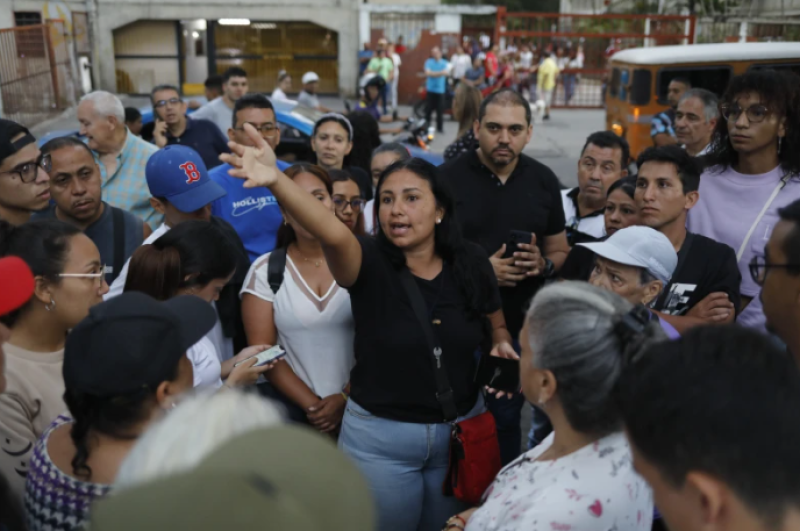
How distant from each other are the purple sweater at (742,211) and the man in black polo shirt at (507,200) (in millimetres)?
736

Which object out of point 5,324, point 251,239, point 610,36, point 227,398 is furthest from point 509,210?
point 610,36

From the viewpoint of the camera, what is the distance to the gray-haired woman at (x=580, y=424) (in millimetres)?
1748

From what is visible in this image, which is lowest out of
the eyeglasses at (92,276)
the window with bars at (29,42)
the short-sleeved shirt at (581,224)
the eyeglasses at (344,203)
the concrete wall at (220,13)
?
the short-sleeved shirt at (581,224)

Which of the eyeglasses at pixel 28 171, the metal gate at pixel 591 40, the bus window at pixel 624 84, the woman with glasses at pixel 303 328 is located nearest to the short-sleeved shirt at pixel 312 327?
the woman with glasses at pixel 303 328

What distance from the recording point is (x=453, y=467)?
262cm

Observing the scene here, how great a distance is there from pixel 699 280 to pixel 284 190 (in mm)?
1876

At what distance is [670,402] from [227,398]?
32.1 inches

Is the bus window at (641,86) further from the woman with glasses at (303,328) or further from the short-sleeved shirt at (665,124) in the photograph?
the woman with glasses at (303,328)

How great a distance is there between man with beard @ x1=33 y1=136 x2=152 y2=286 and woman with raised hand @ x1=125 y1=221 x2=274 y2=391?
853mm

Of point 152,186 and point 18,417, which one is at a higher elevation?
point 152,186

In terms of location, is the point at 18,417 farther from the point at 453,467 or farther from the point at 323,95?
the point at 323,95

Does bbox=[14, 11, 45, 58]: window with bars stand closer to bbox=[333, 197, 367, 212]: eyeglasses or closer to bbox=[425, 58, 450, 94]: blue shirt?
bbox=[425, 58, 450, 94]: blue shirt

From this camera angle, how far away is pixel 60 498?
1.65 meters

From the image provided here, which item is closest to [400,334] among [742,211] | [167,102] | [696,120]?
[742,211]
